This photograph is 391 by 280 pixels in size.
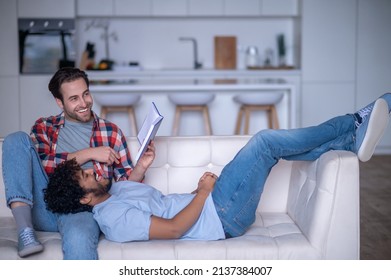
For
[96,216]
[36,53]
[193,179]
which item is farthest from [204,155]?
[36,53]

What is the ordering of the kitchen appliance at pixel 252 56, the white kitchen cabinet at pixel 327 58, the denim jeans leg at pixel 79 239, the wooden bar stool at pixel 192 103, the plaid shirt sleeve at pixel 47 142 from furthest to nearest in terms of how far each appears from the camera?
1. the kitchen appliance at pixel 252 56
2. the white kitchen cabinet at pixel 327 58
3. the wooden bar stool at pixel 192 103
4. the plaid shirt sleeve at pixel 47 142
5. the denim jeans leg at pixel 79 239

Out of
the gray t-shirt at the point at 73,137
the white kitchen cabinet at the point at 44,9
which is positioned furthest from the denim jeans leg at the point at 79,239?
the white kitchen cabinet at the point at 44,9

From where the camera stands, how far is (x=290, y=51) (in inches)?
282

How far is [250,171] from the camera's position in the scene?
7.54 ft

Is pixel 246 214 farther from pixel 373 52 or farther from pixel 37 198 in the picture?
pixel 373 52

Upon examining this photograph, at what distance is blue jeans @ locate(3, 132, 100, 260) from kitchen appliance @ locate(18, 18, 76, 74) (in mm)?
4200

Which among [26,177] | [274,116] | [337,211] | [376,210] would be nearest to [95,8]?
[274,116]

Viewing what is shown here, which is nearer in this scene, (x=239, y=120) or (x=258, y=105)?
(x=258, y=105)

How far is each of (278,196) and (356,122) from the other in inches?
20.4

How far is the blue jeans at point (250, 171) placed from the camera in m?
2.29

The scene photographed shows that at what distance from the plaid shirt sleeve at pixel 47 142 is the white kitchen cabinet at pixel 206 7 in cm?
434

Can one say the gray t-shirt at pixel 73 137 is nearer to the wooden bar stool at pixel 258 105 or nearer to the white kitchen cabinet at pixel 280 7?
the wooden bar stool at pixel 258 105

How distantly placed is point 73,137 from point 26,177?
41cm
